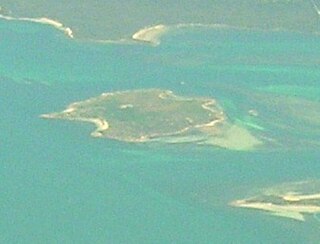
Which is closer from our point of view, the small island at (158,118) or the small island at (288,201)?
the small island at (288,201)

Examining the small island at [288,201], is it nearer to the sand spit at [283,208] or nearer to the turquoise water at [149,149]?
the sand spit at [283,208]

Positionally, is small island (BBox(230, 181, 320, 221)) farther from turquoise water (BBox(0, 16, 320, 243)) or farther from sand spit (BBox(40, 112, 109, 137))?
sand spit (BBox(40, 112, 109, 137))

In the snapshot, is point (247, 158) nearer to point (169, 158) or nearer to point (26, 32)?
point (169, 158)

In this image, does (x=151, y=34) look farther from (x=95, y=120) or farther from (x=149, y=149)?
(x=149, y=149)

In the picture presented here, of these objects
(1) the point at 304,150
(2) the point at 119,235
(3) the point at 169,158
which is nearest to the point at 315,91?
(1) the point at 304,150

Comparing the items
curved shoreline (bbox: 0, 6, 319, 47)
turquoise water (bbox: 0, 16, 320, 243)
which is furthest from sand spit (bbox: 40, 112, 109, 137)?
curved shoreline (bbox: 0, 6, 319, 47)

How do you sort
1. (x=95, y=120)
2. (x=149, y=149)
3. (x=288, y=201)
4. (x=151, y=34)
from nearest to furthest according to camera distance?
(x=288, y=201) → (x=149, y=149) → (x=95, y=120) → (x=151, y=34)

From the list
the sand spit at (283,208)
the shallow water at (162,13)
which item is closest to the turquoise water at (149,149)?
the sand spit at (283,208)

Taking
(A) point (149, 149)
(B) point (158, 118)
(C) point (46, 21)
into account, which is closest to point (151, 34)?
(C) point (46, 21)
